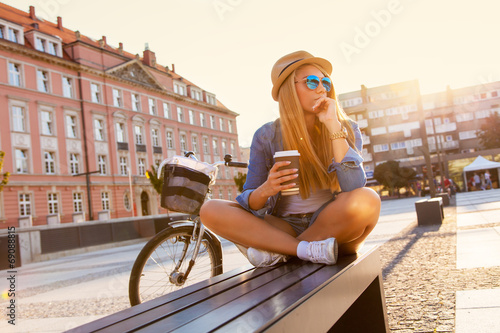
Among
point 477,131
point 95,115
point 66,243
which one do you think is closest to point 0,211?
point 95,115

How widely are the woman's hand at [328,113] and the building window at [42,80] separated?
32.2 metres

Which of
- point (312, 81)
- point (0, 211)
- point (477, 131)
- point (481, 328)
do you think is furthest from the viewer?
point (477, 131)

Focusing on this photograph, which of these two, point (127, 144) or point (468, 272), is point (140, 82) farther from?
point (468, 272)

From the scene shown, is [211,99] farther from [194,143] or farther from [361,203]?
[361,203]

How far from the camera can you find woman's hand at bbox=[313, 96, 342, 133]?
2.21m

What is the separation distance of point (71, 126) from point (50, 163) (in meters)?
3.61

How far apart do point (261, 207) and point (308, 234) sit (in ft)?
0.85

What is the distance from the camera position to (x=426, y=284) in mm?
3283

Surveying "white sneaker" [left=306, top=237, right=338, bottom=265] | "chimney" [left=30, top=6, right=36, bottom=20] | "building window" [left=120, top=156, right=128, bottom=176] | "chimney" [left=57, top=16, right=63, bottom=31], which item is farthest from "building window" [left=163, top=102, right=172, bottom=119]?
"white sneaker" [left=306, top=237, right=338, bottom=265]

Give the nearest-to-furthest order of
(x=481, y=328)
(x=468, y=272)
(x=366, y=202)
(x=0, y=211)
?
(x=366, y=202)
(x=481, y=328)
(x=468, y=272)
(x=0, y=211)

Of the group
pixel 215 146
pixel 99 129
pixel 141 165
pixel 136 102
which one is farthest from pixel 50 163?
pixel 215 146

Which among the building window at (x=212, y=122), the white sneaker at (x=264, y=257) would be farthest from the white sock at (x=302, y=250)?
the building window at (x=212, y=122)

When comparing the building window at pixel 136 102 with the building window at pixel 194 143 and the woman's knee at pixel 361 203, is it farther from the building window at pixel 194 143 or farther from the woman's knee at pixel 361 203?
the woman's knee at pixel 361 203

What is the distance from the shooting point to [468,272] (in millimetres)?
3506
